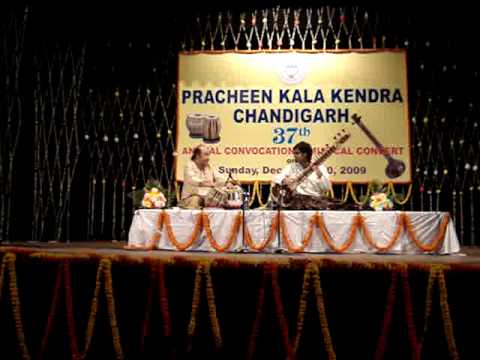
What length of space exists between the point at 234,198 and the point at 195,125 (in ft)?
5.91

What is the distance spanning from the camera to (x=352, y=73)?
227 inches

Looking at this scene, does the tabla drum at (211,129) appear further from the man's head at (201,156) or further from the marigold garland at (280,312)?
the marigold garland at (280,312)

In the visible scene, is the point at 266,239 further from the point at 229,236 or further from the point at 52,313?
the point at 52,313

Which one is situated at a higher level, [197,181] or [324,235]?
[197,181]

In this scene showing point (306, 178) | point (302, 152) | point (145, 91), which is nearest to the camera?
point (306, 178)

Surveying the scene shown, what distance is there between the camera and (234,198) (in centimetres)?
431

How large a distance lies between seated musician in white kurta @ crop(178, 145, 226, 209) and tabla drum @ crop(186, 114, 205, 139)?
2.71 ft

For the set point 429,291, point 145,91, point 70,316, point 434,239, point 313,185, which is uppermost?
point 145,91

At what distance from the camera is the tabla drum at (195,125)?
5844 millimetres

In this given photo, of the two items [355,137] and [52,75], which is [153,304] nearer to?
[355,137]

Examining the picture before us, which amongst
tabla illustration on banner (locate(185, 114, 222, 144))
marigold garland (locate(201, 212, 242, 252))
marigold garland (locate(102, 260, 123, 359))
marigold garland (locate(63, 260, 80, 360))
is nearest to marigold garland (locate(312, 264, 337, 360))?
marigold garland (locate(102, 260, 123, 359))

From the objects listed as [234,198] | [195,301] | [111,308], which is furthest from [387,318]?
[234,198]

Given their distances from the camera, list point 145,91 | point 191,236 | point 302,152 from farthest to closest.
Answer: point 145,91
point 302,152
point 191,236

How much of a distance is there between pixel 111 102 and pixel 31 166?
120 cm
